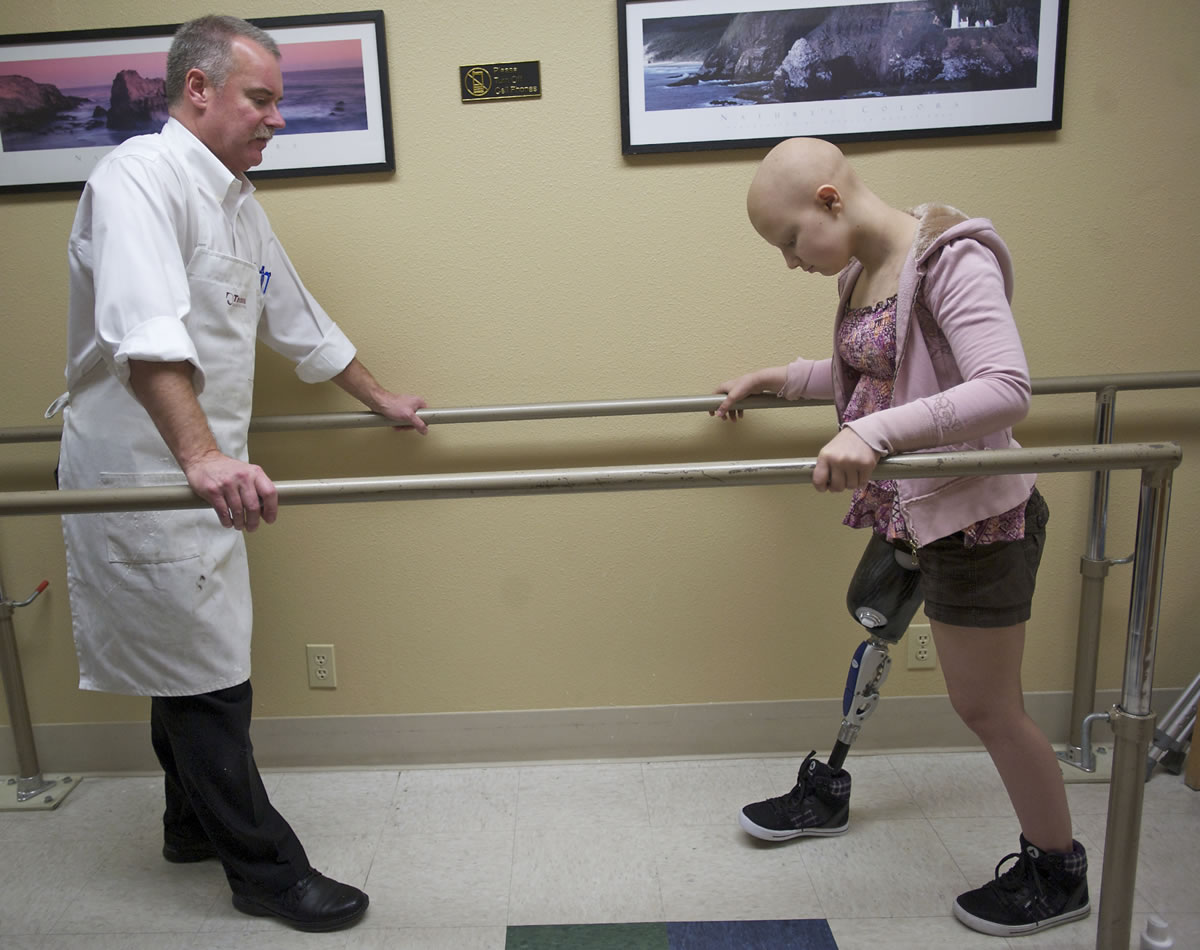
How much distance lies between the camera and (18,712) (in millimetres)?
1961

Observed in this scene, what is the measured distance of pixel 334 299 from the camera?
185 centimetres

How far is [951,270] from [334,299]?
4.10 ft

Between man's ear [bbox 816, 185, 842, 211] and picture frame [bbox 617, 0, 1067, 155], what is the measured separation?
596 mm

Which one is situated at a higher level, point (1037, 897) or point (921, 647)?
point (921, 647)

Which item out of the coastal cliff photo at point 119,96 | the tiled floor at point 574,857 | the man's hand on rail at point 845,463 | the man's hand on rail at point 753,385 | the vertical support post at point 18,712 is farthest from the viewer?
the vertical support post at point 18,712

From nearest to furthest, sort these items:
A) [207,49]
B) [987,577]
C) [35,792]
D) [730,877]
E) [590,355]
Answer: [987,577], [207,49], [730,877], [590,355], [35,792]

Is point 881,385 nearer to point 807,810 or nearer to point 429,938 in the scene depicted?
point 807,810

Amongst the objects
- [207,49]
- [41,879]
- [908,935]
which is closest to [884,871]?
[908,935]

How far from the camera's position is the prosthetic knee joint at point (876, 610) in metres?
1.56

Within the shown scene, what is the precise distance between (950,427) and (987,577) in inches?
13.0

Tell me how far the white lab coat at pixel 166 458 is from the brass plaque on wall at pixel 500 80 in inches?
19.7

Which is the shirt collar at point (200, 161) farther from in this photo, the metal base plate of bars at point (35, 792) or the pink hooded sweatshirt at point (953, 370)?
the metal base plate of bars at point (35, 792)

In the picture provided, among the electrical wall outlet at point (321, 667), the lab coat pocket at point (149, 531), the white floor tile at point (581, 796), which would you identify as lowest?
the white floor tile at point (581, 796)

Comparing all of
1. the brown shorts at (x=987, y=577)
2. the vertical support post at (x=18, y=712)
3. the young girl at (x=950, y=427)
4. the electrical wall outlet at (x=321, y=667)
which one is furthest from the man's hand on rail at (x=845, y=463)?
the vertical support post at (x=18, y=712)
